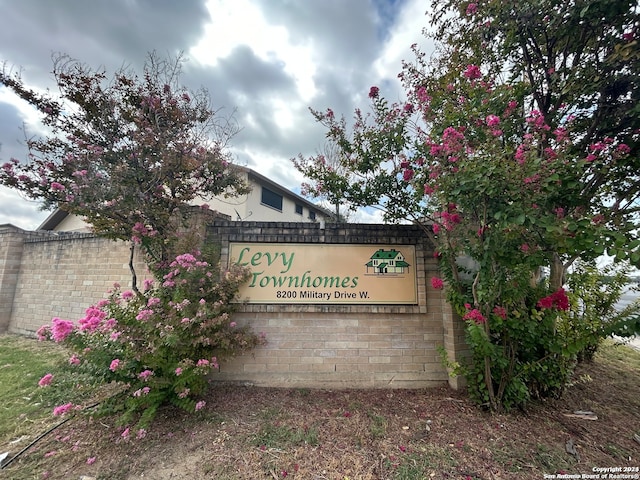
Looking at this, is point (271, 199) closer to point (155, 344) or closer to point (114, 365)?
point (155, 344)

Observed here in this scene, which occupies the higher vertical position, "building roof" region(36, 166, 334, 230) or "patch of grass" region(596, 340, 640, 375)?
"building roof" region(36, 166, 334, 230)

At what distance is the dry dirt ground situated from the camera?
7.62ft

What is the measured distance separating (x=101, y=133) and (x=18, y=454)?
3.71 m

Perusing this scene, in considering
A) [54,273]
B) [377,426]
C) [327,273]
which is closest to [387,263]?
[327,273]

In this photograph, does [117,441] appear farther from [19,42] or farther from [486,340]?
[19,42]

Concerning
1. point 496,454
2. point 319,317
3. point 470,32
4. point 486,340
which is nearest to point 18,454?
point 319,317

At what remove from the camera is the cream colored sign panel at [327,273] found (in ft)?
13.1

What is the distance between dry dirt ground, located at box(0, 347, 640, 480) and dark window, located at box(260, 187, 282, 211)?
423 inches

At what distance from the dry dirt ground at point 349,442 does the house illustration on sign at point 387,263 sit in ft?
5.47

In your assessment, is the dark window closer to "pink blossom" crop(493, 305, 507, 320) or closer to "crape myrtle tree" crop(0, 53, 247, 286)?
"crape myrtle tree" crop(0, 53, 247, 286)

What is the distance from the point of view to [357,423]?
2977mm

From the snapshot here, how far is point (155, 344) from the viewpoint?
2936mm

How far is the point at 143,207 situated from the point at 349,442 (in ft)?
12.3

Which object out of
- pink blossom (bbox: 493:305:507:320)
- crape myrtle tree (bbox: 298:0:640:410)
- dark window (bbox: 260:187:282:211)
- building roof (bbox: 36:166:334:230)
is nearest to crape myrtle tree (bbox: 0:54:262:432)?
crape myrtle tree (bbox: 298:0:640:410)
